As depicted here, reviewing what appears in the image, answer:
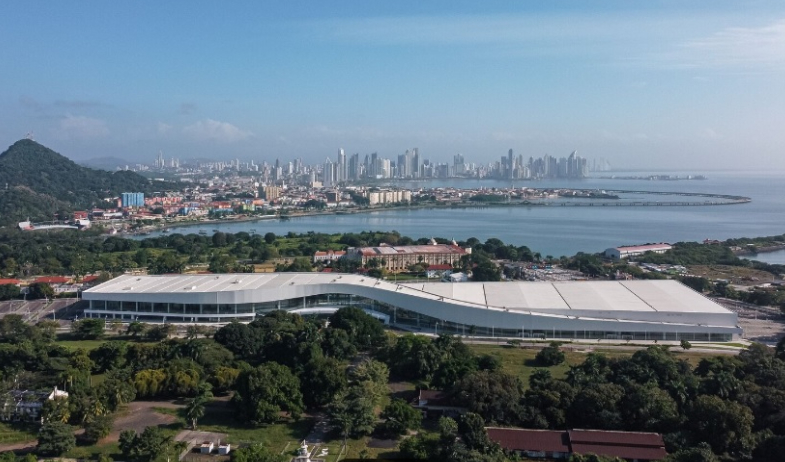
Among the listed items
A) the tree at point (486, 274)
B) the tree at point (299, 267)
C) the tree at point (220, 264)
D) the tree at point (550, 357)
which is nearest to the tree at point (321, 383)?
the tree at point (550, 357)

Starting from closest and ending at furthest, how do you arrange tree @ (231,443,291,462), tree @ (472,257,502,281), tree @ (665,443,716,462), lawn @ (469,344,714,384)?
tree @ (665,443,716,462)
tree @ (231,443,291,462)
lawn @ (469,344,714,384)
tree @ (472,257,502,281)

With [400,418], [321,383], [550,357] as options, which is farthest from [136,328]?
[550,357]

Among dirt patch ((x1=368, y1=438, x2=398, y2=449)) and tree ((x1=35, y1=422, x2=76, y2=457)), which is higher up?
tree ((x1=35, y1=422, x2=76, y2=457))

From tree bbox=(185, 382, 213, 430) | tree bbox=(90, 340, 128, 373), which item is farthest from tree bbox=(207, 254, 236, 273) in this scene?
tree bbox=(185, 382, 213, 430)

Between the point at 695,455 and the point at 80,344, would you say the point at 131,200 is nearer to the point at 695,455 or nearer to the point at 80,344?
the point at 80,344

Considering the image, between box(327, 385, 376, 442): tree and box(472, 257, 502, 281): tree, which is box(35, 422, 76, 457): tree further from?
box(472, 257, 502, 281): tree

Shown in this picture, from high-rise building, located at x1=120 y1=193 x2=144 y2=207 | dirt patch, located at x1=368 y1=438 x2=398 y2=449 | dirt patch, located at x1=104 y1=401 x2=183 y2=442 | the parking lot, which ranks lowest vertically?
dirt patch, located at x1=104 y1=401 x2=183 y2=442

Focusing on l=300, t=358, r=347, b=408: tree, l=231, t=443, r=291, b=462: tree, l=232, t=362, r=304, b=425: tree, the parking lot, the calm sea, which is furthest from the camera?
the calm sea

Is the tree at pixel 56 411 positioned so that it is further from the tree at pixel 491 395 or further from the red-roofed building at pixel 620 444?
the red-roofed building at pixel 620 444
